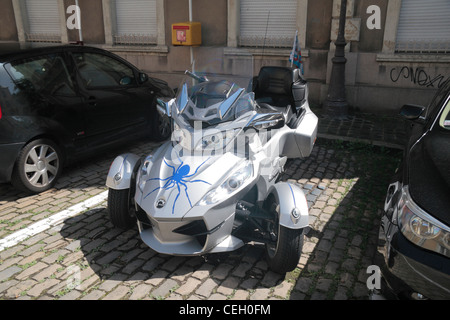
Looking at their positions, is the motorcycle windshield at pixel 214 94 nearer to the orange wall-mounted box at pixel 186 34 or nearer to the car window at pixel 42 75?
the car window at pixel 42 75

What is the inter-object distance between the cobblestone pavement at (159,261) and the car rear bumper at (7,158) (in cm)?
40

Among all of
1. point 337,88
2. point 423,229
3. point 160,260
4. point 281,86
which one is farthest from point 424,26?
point 160,260

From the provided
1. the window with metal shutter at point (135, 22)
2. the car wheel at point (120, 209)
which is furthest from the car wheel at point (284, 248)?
the window with metal shutter at point (135, 22)

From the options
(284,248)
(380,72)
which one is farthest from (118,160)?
(380,72)

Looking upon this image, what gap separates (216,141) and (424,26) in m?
6.90

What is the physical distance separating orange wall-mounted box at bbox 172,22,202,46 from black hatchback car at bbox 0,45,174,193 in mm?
3615

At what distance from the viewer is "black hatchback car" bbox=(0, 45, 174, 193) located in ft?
15.3

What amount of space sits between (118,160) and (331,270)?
2.37 metres

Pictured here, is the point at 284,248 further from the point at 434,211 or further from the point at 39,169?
the point at 39,169


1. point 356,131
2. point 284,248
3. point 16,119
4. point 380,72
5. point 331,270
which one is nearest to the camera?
point 284,248

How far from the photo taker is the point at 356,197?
4906 mm

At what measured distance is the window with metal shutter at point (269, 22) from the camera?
942 cm

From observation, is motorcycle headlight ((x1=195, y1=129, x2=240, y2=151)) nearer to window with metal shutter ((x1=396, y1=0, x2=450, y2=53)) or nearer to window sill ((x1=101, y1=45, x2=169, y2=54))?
window with metal shutter ((x1=396, y1=0, x2=450, y2=53))

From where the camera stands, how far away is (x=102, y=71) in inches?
235
